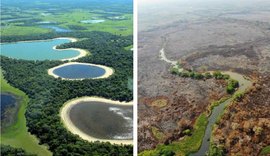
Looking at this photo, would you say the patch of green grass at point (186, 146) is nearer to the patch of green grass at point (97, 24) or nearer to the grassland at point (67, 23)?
the grassland at point (67, 23)

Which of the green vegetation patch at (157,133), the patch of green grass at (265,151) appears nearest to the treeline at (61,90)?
the green vegetation patch at (157,133)

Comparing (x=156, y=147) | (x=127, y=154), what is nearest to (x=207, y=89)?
(x=156, y=147)

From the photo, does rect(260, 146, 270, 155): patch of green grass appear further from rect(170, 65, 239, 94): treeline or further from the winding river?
rect(170, 65, 239, 94): treeline

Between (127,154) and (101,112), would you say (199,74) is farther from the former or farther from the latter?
(127,154)

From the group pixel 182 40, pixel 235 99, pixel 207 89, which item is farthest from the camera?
pixel 182 40

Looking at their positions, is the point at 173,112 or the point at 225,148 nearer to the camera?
the point at 225,148

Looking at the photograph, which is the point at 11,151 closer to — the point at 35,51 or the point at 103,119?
the point at 103,119
